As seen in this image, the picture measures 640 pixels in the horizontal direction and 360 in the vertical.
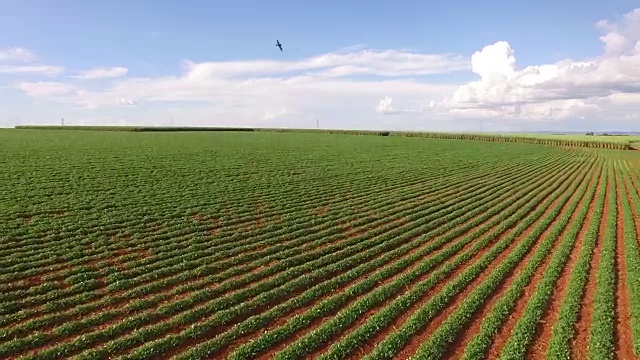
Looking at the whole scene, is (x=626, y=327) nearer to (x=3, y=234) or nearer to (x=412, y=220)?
(x=412, y=220)

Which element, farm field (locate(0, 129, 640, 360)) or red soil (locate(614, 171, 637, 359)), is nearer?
red soil (locate(614, 171, 637, 359))

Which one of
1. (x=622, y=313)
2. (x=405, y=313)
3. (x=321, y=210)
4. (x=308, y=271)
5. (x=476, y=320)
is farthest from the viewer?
(x=321, y=210)

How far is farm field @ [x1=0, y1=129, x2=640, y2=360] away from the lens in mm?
10961

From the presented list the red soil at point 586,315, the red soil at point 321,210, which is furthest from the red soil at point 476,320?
the red soil at point 321,210

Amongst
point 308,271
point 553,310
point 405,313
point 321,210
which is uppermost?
point 321,210

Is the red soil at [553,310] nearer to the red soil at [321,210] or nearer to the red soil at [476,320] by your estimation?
the red soil at [476,320]

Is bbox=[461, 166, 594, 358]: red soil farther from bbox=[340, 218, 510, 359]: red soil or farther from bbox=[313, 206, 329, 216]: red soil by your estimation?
bbox=[313, 206, 329, 216]: red soil

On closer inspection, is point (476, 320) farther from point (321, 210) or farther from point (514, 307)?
point (321, 210)

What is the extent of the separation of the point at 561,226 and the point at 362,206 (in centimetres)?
1094

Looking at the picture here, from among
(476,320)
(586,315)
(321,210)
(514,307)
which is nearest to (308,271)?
(476,320)

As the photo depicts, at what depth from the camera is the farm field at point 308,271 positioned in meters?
11.0

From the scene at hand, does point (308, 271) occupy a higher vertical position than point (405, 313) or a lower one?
higher

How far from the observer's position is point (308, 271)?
51.6ft

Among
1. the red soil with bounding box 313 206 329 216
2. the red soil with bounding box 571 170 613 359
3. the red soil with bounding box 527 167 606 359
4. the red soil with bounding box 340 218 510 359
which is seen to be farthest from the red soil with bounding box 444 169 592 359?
the red soil with bounding box 313 206 329 216
